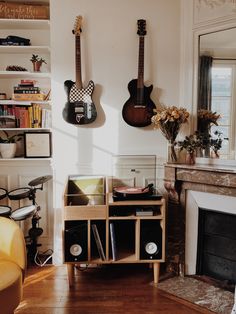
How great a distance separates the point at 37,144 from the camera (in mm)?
3033

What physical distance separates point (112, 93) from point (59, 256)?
1.64 m

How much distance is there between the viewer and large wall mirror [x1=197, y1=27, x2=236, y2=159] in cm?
251

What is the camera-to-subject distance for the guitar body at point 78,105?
9.15 ft

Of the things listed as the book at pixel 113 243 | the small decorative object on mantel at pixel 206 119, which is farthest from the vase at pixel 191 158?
the book at pixel 113 243

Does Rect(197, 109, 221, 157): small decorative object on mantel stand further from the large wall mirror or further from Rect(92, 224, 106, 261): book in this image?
Rect(92, 224, 106, 261): book

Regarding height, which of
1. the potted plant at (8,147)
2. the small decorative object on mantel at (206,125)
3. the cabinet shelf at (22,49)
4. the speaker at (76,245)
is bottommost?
the speaker at (76,245)

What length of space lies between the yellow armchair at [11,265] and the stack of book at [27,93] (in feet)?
4.21

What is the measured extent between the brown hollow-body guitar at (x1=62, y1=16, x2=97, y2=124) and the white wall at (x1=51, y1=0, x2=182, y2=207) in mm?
66

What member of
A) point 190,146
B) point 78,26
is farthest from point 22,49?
point 190,146

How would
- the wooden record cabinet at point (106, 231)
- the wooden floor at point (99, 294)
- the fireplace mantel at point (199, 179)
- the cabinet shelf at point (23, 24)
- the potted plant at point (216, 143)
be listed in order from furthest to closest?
the cabinet shelf at point (23, 24) < the potted plant at point (216, 143) < the wooden record cabinet at point (106, 231) < the fireplace mantel at point (199, 179) < the wooden floor at point (99, 294)

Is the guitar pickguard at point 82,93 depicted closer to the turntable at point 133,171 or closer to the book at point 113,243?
the turntable at point 133,171

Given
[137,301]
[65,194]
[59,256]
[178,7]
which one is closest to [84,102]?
[65,194]

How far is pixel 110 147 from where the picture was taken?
290 cm

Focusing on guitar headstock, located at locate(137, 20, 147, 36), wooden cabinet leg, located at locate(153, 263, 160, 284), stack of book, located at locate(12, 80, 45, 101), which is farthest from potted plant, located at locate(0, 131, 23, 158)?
wooden cabinet leg, located at locate(153, 263, 160, 284)
